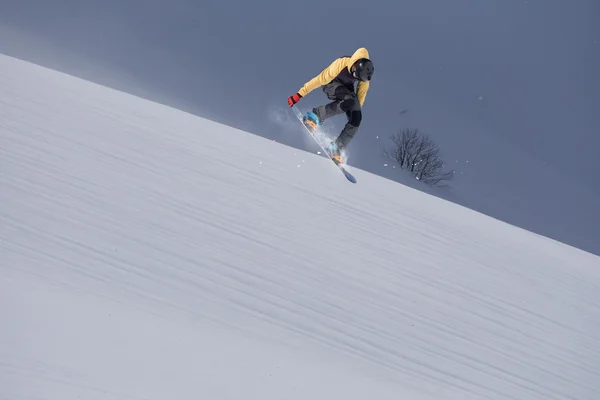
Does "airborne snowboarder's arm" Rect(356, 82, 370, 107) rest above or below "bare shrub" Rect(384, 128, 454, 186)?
below

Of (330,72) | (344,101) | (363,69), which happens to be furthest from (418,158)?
(363,69)

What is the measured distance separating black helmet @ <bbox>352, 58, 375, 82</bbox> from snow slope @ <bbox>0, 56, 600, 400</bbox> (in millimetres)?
1467

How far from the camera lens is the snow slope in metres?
3.00

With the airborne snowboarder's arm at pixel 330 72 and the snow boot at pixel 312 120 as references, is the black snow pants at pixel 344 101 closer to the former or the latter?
the airborne snowboarder's arm at pixel 330 72

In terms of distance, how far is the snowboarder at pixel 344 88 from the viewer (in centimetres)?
455

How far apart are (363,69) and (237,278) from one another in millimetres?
2185

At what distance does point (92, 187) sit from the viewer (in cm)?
437

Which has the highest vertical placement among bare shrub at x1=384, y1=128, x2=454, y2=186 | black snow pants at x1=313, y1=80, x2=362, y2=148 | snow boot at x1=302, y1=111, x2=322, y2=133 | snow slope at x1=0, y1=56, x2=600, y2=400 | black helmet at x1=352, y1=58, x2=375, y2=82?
bare shrub at x1=384, y1=128, x2=454, y2=186

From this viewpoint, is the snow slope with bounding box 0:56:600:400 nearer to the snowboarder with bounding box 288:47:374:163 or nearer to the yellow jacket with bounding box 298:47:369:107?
the snowboarder with bounding box 288:47:374:163

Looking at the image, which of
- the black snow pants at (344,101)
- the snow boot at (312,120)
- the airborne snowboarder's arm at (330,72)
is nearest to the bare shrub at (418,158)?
the snow boot at (312,120)

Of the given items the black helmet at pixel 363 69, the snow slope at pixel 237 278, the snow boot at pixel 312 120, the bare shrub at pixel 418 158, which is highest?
the bare shrub at pixel 418 158

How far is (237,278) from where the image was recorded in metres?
3.92

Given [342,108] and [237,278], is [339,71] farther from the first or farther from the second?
[237,278]

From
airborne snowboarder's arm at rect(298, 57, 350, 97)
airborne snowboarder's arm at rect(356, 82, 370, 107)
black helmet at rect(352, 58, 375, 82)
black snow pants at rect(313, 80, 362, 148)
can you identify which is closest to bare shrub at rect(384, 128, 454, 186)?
black snow pants at rect(313, 80, 362, 148)
